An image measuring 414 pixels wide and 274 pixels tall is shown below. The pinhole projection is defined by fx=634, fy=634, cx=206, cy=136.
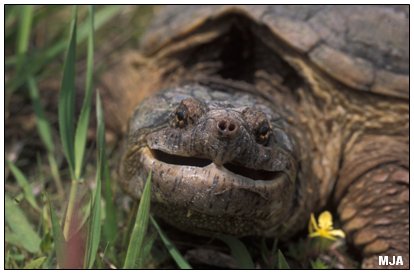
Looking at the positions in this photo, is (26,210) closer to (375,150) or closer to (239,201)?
(239,201)

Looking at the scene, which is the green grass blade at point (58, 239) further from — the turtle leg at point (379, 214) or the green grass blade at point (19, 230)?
the turtle leg at point (379, 214)

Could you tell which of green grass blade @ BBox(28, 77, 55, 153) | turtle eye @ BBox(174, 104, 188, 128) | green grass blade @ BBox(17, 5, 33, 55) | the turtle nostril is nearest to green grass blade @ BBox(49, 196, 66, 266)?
turtle eye @ BBox(174, 104, 188, 128)

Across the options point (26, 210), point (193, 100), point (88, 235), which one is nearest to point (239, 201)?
point (193, 100)

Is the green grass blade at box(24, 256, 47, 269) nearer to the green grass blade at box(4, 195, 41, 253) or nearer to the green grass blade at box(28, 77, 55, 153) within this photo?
the green grass blade at box(4, 195, 41, 253)

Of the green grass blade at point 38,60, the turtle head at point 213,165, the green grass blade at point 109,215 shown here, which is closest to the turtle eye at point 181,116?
the turtle head at point 213,165

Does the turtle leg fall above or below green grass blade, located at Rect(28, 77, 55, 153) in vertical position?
below

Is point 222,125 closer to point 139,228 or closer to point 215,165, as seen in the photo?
point 215,165
